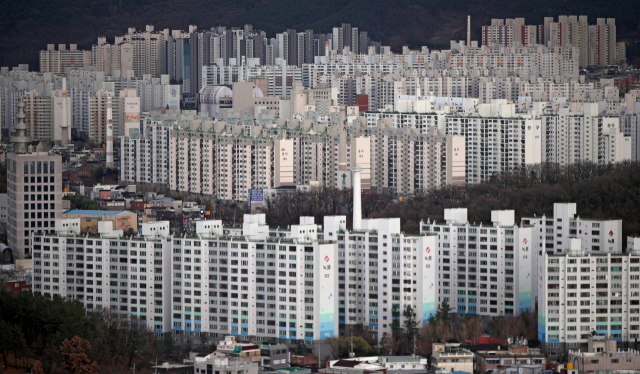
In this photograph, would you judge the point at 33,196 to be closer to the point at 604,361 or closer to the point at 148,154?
the point at 604,361

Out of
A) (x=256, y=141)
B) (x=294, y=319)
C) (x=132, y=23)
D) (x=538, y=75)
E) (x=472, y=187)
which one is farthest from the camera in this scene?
(x=132, y=23)

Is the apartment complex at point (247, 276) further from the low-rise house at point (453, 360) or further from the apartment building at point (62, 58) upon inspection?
the apartment building at point (62, 58)

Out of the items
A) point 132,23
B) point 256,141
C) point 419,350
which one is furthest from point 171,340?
point 132,23

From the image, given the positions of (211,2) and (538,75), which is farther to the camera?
(211,2)

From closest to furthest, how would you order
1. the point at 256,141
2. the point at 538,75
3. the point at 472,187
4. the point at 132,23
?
the point at 472,187
the point at 256,141
the point at 538,75
the point at 132,23

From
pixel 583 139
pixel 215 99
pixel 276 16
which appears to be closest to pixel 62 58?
pixel 276 16

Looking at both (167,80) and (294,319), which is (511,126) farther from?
(167,80)

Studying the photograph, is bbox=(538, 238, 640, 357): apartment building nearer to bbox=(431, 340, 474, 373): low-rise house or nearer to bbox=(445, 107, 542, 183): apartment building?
bbox=(431, 340, 474, 373): low-rise house
